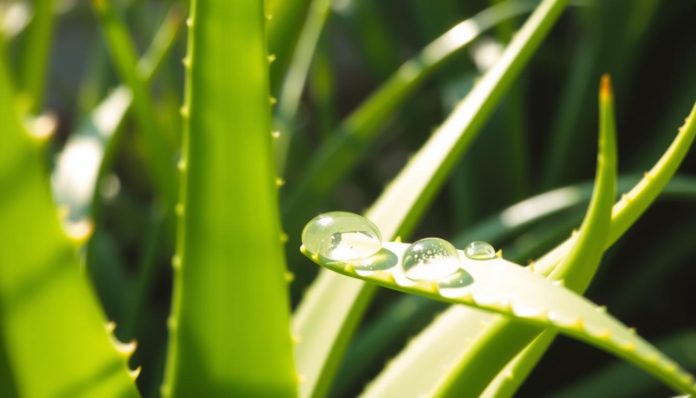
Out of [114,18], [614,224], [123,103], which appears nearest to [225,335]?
[614,224]

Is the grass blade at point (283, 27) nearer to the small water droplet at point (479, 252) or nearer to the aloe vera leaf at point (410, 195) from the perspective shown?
the aloe vera leaf at point (410, 195)

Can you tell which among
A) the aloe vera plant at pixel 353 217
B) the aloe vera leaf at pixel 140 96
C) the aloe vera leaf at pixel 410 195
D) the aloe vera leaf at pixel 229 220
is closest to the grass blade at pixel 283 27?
the aloe vera plant at pixel 353 217

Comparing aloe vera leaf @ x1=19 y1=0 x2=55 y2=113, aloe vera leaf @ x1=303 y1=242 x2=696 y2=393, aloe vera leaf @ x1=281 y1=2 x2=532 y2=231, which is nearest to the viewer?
aloe vera leaf @ x1=303 y1=242 x2=696 y2=393

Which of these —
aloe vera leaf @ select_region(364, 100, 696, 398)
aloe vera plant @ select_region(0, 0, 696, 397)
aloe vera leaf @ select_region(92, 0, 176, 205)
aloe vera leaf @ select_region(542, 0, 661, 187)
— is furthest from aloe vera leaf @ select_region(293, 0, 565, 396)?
aloe vera leaf @ select_region(542, 0, 661, 187)

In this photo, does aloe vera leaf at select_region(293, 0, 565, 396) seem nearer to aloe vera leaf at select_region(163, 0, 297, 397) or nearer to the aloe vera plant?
the aloe vera plant

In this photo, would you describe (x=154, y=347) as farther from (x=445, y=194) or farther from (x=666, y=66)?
(x=666, y=66)
